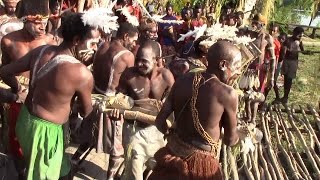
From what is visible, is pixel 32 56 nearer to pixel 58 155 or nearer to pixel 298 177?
pixel 58 155

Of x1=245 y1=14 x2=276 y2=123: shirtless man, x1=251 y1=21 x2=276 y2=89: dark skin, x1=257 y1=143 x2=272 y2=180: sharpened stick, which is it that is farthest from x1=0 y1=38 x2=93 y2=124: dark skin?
x1=251 y1=21 x2=276 y2=89: dark skin

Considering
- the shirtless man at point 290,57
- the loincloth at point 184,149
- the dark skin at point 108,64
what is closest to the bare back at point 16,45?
the dark skin at point 108,64

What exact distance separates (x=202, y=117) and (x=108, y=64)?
70.8 inches

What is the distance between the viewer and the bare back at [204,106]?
332cm

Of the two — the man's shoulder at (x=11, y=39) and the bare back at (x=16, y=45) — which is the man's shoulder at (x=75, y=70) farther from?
the man's shoulder at (x=11, y=39)

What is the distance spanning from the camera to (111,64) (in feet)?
16.3

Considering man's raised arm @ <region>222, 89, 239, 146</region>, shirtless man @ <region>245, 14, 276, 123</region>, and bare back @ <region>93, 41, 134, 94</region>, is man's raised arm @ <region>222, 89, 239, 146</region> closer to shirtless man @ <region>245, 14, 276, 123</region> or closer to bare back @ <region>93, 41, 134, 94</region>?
bare back @ <region>93, 41, 134, 94</region>

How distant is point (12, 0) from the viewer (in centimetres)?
646

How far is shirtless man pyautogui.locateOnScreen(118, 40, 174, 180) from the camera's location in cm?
462

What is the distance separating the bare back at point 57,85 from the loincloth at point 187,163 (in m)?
0.69

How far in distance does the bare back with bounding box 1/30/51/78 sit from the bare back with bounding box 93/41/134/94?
0.60 m

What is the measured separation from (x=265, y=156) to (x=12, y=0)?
12.1ft

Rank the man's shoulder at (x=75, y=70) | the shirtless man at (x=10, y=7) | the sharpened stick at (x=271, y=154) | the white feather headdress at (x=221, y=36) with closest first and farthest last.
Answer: the man's shoulder at (x=75, y=70) < the white feather headdress at (x=221, y=36) < the sharpened stick at (x=271, y=154) < the shirtless man at (x=10, y=7)

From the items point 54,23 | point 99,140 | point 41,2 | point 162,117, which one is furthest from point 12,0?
point 162,117
